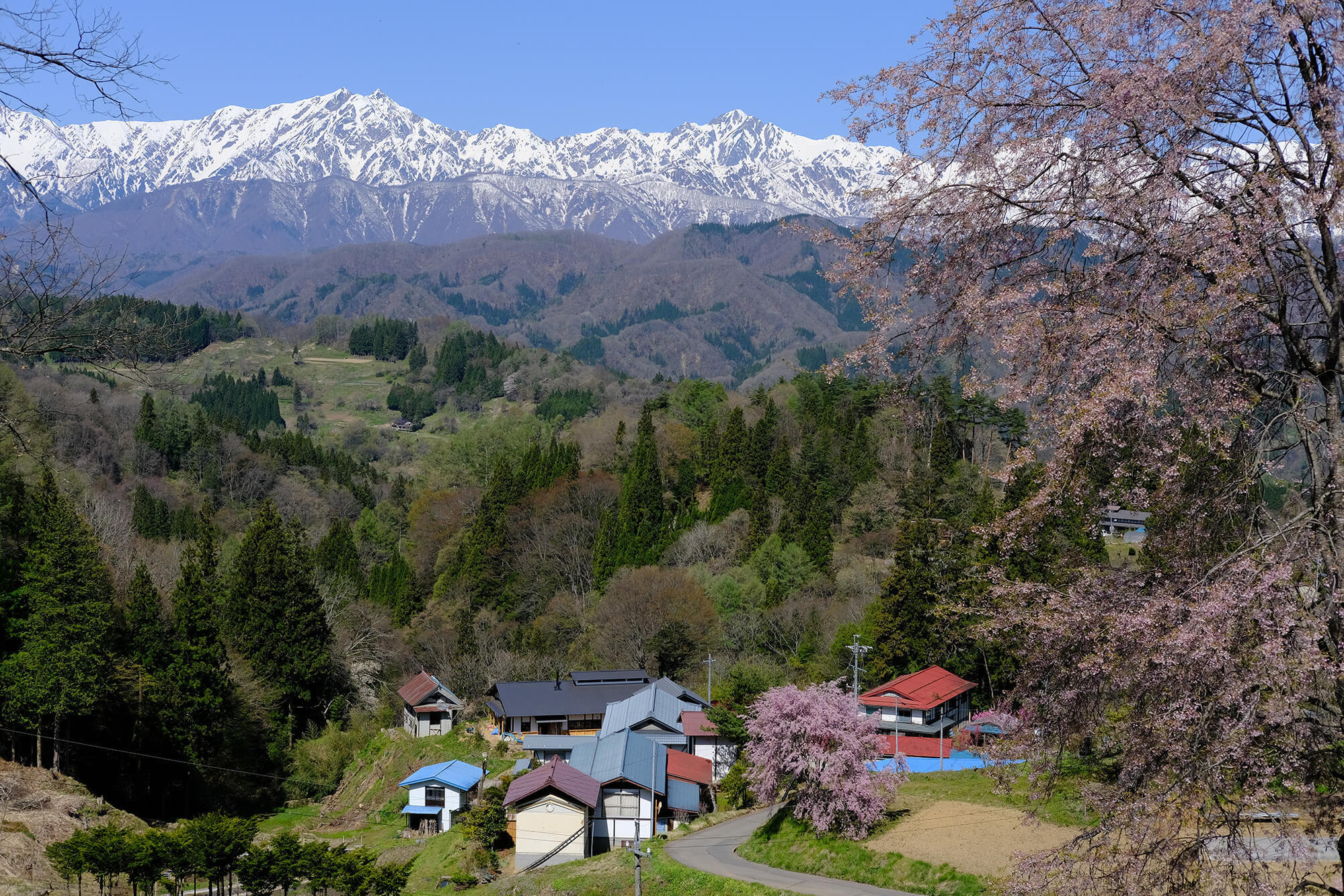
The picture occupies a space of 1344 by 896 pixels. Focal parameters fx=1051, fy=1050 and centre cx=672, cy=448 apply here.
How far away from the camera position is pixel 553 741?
38.8 meters

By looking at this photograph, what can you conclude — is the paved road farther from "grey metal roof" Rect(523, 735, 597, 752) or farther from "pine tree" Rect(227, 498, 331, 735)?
"pine tree" Rect(227, 498, 331, 735)

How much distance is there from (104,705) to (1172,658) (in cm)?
3849

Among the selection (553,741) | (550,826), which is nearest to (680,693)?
(553,741)

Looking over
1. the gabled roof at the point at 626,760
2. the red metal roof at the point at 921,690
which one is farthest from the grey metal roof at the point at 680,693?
the red metal roof at the point at 921,690

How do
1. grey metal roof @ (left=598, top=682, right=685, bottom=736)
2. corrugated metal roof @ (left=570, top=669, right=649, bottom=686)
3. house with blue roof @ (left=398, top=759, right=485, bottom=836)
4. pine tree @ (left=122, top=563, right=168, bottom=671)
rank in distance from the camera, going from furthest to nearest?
corrugated metal roof @ (left=570, top=669, right=649, bottom=686), pine tree @ (left=122, top=563, right=168, bottom=671), grey metal roof @ (left=598, top=682, right=685, bottom=736), house with blue roof @ (left=398, top=759, right=485, bottom=836)

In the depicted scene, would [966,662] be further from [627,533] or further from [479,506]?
[479,506]

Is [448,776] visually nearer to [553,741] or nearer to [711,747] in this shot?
[553,741]

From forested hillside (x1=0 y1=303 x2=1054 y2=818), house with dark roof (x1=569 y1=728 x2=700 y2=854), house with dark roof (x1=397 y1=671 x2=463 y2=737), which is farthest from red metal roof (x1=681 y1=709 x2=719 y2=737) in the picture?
house with dark roof (x1=397 y1=671 x2=463 y2=737)

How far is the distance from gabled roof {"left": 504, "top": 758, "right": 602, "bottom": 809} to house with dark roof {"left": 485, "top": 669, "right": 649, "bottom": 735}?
9.34 m

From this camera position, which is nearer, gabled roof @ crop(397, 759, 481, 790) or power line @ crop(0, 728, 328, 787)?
power line @ crop(0, 728, 328, 787)

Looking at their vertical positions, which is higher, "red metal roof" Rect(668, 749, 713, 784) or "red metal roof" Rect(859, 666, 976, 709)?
"red metal roof" Rect(859, 666, 976, 709)

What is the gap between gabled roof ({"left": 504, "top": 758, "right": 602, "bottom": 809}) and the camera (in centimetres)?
2884

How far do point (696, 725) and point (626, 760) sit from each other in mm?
5358

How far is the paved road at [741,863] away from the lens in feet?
65.9
